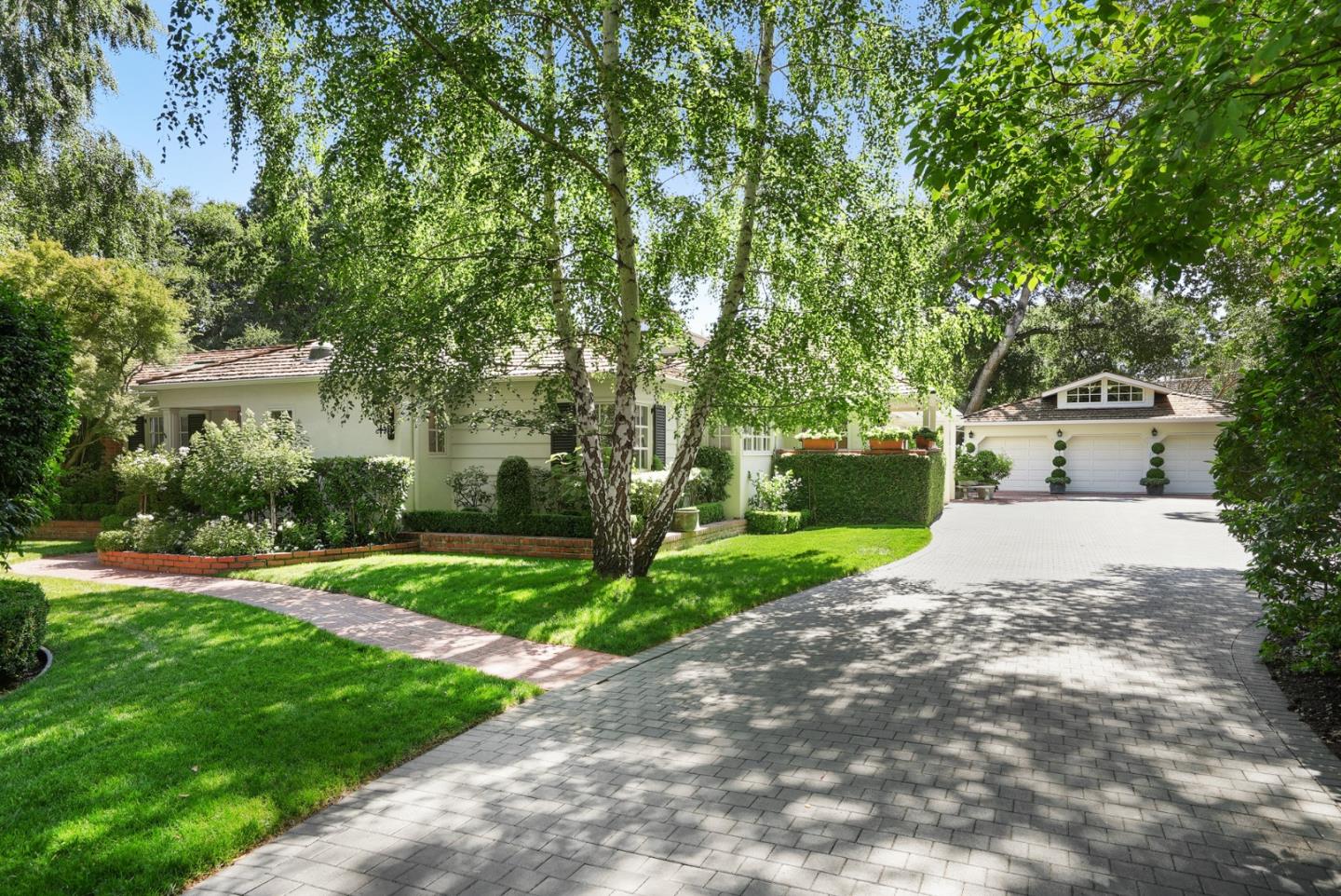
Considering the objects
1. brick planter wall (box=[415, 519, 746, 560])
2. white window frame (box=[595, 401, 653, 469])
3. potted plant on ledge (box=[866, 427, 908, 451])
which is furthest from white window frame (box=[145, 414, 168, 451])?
potted plant on ledge (box=[866, 427, 908, 451])

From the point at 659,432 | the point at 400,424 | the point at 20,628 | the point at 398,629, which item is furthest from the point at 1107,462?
the point at 20,628

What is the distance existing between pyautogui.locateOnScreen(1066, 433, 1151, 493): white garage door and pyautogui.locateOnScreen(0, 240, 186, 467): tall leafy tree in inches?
1266

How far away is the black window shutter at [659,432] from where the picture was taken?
16234 millimetres

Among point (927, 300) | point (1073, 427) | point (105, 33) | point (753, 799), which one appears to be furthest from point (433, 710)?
point (1073, 427)

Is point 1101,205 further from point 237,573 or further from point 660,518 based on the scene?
point 237,573

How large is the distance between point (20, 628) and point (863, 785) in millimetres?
6647

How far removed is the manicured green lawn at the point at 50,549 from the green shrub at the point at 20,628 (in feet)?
24.9

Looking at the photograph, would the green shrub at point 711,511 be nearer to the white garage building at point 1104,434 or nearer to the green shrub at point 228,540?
the green shrub at point 228,540

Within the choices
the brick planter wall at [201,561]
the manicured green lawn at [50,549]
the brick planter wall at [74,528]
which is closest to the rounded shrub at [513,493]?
the brick planter wall at [201,561]

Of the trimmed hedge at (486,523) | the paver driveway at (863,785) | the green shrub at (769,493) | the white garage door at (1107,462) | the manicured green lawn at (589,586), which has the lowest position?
the paver driveway at (863,785)

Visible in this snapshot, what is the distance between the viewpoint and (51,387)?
712cm

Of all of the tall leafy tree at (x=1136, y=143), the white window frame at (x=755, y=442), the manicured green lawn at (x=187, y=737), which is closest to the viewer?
the manicured green lawn at (x=187, y=737)

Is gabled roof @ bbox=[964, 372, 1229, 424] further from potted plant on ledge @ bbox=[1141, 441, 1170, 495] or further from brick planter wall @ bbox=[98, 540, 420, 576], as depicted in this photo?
brick planter wall @ bbox=[98, 540, 420, 576]

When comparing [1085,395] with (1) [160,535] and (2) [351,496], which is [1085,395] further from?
(1) [160,535]
